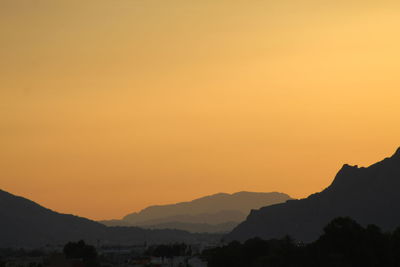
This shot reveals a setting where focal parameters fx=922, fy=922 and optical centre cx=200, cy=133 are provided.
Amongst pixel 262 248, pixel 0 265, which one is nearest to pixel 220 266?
pixel 262 248

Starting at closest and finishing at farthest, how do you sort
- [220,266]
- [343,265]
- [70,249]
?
1. [343,265]
2. [220,266]
3. [70,249]

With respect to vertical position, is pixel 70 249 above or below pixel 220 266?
above

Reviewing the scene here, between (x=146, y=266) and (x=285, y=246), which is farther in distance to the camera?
(x=146, y=266)

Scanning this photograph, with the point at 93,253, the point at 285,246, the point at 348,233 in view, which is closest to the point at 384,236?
the point at 348,233

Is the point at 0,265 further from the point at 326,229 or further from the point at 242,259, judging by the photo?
the point at 326,229

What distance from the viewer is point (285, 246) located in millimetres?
112562

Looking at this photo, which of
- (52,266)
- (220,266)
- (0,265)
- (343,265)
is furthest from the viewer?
(0,265)

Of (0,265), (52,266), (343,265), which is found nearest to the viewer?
(343,265)

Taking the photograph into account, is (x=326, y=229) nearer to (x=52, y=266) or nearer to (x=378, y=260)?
(x=378, y=260)

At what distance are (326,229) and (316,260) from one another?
1632cm

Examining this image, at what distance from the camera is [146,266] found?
194m

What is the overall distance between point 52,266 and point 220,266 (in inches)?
1102

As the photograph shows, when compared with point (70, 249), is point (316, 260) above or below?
below

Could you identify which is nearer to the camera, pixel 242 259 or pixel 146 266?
pixel 242 259
